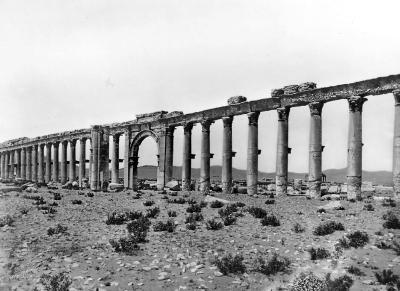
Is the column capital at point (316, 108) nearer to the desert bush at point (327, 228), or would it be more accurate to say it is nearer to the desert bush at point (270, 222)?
the desert bush at point (270, 222)

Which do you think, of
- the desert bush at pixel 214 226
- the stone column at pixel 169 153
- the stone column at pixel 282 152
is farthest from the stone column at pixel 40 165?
the desert bush at pixel 214 226

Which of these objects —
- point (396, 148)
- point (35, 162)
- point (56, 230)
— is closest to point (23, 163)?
point (35, 162)

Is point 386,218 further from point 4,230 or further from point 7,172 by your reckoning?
point 7,172

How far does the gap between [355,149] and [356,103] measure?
2.74 m

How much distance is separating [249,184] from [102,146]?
20003mm

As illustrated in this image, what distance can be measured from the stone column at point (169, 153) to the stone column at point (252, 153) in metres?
9.66

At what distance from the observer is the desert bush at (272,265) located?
9859mm

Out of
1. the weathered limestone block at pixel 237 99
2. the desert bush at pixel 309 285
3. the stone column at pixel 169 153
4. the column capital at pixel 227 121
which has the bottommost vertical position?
the desert bush at pixel 309 285

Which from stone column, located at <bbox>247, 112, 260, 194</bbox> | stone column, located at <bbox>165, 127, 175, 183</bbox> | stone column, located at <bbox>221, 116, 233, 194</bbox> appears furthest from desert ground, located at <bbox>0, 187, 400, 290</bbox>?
stone column, located at <bbox>165, 127, 175, 183</bbox>

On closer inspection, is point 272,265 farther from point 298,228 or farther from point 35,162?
point 35,162

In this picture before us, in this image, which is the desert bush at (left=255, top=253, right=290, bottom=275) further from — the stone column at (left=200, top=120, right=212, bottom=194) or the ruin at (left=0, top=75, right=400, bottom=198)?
the stone column at (left=200, top=120, right=212, bottom=194)

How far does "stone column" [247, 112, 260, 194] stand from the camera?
27856 millimetres

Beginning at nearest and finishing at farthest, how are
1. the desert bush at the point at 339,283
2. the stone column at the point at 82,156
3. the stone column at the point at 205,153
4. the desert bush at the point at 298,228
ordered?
the desert bush at the point at 339,283 → the desert bush at the point at 298,228 → the stone column at the point at 205,153 → the stone column at the point at 82,156

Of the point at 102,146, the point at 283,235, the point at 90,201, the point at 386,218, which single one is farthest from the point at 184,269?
the point at 102,146
